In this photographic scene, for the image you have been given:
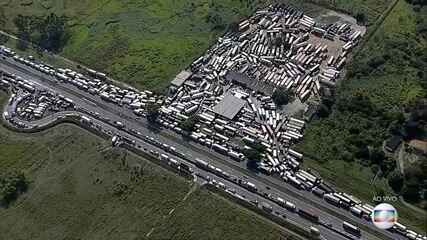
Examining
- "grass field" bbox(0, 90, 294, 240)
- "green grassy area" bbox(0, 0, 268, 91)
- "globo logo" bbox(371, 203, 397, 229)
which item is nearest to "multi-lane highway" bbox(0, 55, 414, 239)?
"globo logo" bbox(371, 203, 397, 229)

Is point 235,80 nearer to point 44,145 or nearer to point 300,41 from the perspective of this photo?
point 300,41

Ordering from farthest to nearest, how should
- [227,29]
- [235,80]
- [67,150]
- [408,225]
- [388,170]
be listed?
[227,29] < [235,80] < [67,150] < [388,170] < [408,225]

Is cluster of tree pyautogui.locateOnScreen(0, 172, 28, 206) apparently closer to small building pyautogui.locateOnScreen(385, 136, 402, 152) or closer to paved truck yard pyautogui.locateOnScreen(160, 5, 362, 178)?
paved truck yard pyautogui.locateOnScreen(160, 5, 362, 178)

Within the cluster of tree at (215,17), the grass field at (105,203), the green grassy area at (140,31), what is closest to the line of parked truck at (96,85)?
the green grassy area at (140,31)

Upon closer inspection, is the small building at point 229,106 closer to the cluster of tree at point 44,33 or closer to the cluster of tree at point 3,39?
the cluster of tree at point 44,33

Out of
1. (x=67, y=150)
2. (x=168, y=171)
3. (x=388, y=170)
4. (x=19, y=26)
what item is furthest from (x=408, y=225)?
(x=19, y=26)

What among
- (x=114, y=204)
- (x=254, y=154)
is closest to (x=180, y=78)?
(x=254, y=154)

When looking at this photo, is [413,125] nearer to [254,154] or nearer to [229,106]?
[254,154]
